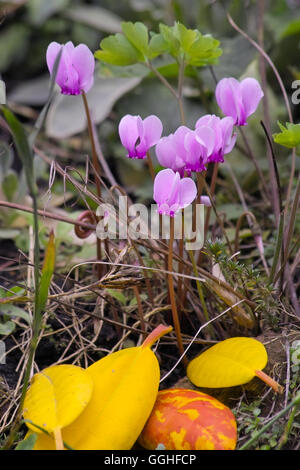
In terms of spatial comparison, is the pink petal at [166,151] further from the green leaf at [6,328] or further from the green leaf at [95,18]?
the green leaf at [95,18]

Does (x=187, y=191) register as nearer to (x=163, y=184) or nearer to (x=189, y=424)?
(x=163, y=184)

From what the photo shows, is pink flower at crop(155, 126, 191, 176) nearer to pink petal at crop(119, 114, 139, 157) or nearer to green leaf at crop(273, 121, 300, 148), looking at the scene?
pink petal at crop(119, 114, 139, 157)

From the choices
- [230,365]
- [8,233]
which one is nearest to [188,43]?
[230,365]

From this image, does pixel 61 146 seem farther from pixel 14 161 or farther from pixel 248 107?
pixel 248 107

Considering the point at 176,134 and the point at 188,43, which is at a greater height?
the point at 188,43

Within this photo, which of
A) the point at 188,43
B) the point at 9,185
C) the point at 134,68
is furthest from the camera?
the point at 9,185

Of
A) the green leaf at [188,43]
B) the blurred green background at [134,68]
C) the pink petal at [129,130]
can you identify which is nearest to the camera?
the pink petal at [129,130]

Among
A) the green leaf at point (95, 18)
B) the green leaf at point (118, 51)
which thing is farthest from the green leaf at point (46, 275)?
the green leaf at point (95, 18)

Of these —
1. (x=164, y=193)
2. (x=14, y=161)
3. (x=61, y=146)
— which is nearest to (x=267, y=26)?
(x=61, y=146)
